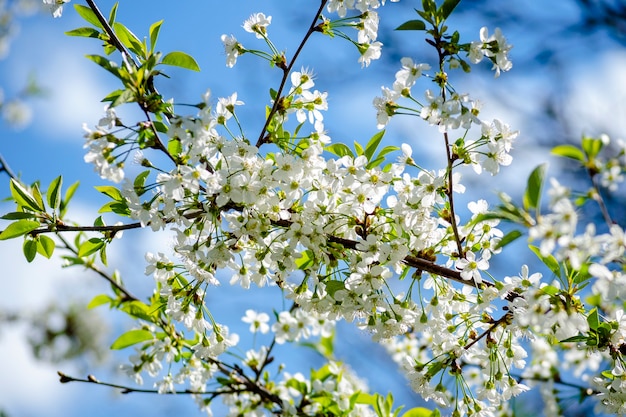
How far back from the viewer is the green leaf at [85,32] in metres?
1.78

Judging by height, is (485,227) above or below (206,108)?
below

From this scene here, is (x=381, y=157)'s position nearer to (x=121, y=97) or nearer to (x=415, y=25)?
(x=415, y=25)

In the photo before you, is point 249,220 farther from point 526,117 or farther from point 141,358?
point 526,117

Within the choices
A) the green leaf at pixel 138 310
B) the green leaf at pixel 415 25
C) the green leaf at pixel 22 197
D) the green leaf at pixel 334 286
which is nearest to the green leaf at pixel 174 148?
the green leaf at pixel 22 197

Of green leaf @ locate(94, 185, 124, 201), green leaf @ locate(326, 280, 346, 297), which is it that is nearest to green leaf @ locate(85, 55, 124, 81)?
green leaf @ locate(94, 185, 124, 201)

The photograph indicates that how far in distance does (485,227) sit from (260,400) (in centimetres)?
126

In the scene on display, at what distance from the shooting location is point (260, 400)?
2494 millimetres

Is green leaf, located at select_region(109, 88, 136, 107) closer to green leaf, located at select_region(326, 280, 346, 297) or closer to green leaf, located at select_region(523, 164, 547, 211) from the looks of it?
green leaf, located at select_region(326, 280, 346, 297)

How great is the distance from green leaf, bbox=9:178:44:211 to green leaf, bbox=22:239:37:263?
0.11m

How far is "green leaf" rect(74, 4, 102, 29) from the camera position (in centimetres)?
176

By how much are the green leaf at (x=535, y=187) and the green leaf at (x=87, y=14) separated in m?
1.34

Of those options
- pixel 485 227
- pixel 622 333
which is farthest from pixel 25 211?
pixel 622 333

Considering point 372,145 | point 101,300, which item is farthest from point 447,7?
Result: point 101,300

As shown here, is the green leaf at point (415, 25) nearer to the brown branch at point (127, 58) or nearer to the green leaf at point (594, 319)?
the brown branch at point (127, 58)
